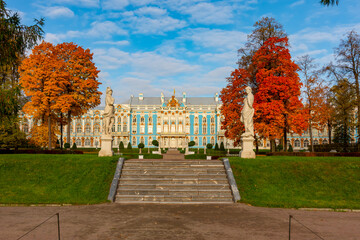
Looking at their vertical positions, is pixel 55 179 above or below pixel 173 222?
above

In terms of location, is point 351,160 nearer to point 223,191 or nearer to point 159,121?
point 223,191

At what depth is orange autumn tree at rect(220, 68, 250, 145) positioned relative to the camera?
27.2 metres

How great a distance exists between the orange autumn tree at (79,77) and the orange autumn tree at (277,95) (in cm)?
1807

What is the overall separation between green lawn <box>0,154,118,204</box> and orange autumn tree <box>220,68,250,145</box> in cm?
1484

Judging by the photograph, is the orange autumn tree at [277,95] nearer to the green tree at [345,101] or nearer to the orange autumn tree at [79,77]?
the green tree at [345,101]

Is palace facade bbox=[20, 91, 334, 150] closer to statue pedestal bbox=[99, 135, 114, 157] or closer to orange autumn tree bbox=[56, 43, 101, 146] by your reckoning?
orange autumn tree bbox=[56, 43, 101, 146]

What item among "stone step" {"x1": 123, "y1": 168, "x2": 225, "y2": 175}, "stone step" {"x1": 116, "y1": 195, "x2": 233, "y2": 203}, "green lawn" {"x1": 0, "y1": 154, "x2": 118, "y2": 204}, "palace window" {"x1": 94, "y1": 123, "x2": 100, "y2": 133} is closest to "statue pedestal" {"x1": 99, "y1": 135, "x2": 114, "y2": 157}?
"green lawn" {"x1": 0, "y1": 154, "x2": 118, "y2": 204}

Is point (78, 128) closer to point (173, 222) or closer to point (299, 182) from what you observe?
point (299, 182)

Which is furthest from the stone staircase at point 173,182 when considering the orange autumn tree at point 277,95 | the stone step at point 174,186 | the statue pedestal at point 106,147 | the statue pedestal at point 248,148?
the orange autumn tree at point 277,95

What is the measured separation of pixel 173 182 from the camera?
13.7 m

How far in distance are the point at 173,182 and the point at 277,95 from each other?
15.8m

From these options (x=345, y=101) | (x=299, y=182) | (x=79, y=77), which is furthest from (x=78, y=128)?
(x=299, y=182)

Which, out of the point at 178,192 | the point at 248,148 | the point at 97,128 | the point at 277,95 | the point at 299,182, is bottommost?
the point at 178,192

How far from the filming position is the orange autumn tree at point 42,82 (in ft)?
90.3
